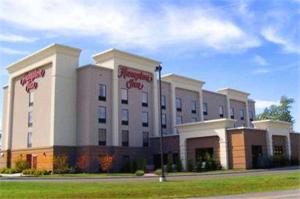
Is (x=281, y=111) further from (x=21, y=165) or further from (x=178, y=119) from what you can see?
(x=21, y=165)

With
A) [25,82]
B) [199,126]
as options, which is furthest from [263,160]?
[25,82]

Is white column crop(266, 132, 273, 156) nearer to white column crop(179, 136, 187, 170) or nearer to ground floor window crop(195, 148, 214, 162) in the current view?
ground floor window crop(195, 148, 214, 162)

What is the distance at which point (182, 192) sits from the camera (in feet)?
69.1

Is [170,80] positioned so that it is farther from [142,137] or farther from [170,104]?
[142,137]

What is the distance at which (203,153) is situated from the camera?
5253 centimetres

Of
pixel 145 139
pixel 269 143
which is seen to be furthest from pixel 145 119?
pixel 269 143

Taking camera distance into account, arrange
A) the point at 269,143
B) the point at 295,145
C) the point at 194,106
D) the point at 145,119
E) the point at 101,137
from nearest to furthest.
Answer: the point at 101,137 → the point at 269,143 → the point at 145,119 → the point at 295,145 → the point at 194,106

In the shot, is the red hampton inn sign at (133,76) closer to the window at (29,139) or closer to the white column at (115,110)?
the white column at (115,110)

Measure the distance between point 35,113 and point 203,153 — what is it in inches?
909

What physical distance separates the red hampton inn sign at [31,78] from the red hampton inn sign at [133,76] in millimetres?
10779

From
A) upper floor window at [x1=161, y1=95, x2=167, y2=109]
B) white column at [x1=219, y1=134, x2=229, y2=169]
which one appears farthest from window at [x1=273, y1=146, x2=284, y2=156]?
upper floor window at [x1=161, y1=95, x2=167, y2=109]

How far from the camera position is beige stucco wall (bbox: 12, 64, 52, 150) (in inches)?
2053

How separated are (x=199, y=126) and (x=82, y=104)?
15472 millimetres

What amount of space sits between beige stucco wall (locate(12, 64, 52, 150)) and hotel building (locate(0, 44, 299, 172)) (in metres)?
0.13
